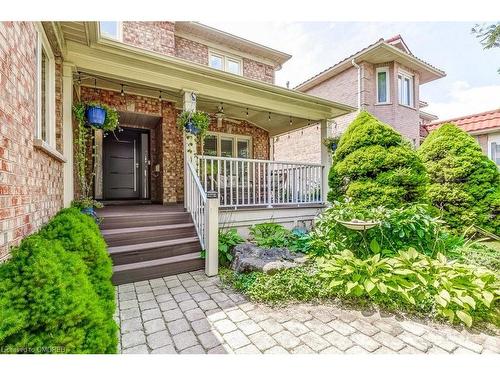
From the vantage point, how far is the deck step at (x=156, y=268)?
3.34 meters

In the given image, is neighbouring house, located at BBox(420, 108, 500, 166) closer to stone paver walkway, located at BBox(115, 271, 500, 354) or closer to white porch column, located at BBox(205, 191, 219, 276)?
stone paver walkway, located at BBox(115, 271, 500, 354)

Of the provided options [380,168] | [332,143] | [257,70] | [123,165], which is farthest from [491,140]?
[123,165]

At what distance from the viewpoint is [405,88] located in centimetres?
953

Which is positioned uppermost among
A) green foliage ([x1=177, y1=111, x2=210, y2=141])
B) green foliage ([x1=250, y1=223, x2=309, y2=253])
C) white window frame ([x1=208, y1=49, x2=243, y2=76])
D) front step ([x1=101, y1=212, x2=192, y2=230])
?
white window frame ([x1=208, y1=49, x2=243, y2=76])

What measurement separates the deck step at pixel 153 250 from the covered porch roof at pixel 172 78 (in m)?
2.76

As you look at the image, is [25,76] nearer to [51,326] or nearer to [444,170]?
[51,326]

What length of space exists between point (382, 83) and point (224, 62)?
587 cm

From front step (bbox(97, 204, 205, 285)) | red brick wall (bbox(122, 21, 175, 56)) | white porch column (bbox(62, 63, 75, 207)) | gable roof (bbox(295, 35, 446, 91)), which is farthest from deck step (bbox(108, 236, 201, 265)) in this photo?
gable roof (bbox(295, 35, 446, 91))

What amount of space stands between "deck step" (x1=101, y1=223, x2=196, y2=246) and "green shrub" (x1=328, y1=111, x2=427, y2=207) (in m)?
3.21

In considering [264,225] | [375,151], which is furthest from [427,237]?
[264,225]

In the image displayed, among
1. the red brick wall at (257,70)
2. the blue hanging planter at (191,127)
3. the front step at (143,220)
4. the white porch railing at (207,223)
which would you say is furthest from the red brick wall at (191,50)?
the front step at (143,220)

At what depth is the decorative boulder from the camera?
3.41 metres

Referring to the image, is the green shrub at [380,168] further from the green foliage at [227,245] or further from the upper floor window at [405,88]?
the upper floor window at [405,88]

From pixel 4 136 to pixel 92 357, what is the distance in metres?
1.40
